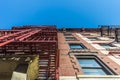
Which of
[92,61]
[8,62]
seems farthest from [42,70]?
[92,61]

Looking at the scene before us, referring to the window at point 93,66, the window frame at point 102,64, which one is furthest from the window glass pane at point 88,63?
the window frame at point 102,64

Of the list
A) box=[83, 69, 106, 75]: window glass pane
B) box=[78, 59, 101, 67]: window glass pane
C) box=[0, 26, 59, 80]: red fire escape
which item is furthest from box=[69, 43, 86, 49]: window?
box=[0, 26, 59, 80]: red fire escape

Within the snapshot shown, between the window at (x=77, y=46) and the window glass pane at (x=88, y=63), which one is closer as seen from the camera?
the window glass pane at (x=88, y=63)

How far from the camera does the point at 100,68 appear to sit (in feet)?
38.2

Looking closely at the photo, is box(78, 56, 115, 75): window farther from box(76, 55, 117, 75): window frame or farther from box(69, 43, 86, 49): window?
box(69, 43, 86, 49): window

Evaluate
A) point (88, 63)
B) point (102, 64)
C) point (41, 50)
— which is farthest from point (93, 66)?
point (41, 50)

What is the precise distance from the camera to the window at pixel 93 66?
10844 mm

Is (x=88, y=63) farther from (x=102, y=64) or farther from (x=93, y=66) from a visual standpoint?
(x=102, y=64)

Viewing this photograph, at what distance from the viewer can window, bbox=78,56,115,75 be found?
427 inches

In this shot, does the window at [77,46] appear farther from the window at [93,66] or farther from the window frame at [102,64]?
the window at [93,66]

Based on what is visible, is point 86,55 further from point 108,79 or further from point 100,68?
point 108,79

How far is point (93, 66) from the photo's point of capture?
1189cm

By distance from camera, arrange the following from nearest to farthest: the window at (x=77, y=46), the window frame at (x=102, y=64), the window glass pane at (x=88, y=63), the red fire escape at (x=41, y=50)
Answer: the red fire escape at (x=41, y=50) < the window frame at (x=102, y=64) < the window glass pane at (x=88, y=63) < the window at (x=77, y=46)

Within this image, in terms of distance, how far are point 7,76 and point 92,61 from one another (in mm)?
6847
